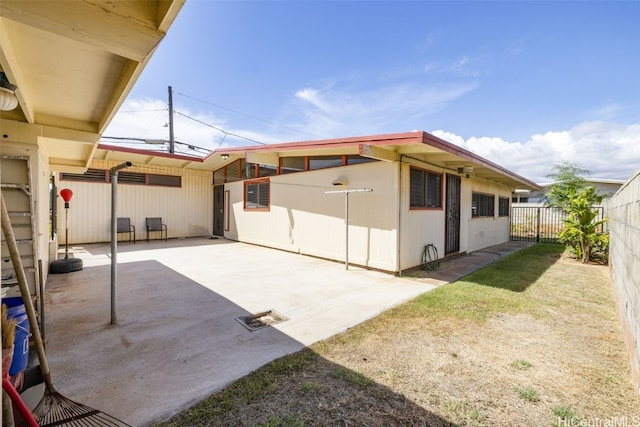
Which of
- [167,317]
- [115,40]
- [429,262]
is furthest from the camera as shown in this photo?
[429,262]

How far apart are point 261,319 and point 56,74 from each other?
2891 mm

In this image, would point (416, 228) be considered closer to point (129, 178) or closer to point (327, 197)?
point (327, 197)

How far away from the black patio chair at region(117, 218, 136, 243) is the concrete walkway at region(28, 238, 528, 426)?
3.23 meters

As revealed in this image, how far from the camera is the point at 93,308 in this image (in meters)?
3.50

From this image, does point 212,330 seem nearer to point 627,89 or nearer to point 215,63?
point 215,63

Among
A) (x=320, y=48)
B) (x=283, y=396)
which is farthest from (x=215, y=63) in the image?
(x=283, y=396)

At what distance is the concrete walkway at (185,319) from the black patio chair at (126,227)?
323 cm

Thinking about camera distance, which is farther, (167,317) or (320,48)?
(320,48)

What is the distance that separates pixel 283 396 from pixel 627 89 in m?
14.4

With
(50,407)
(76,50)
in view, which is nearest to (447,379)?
(50,407)

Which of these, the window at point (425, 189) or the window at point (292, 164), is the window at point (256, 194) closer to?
the window at point (292, 164)

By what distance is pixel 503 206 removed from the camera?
11.2 meters

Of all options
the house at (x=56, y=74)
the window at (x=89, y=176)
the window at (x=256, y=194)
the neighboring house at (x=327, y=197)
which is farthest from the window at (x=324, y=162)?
the window at (x=89, y=176)

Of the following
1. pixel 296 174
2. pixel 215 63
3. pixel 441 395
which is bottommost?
pixel 441 395
